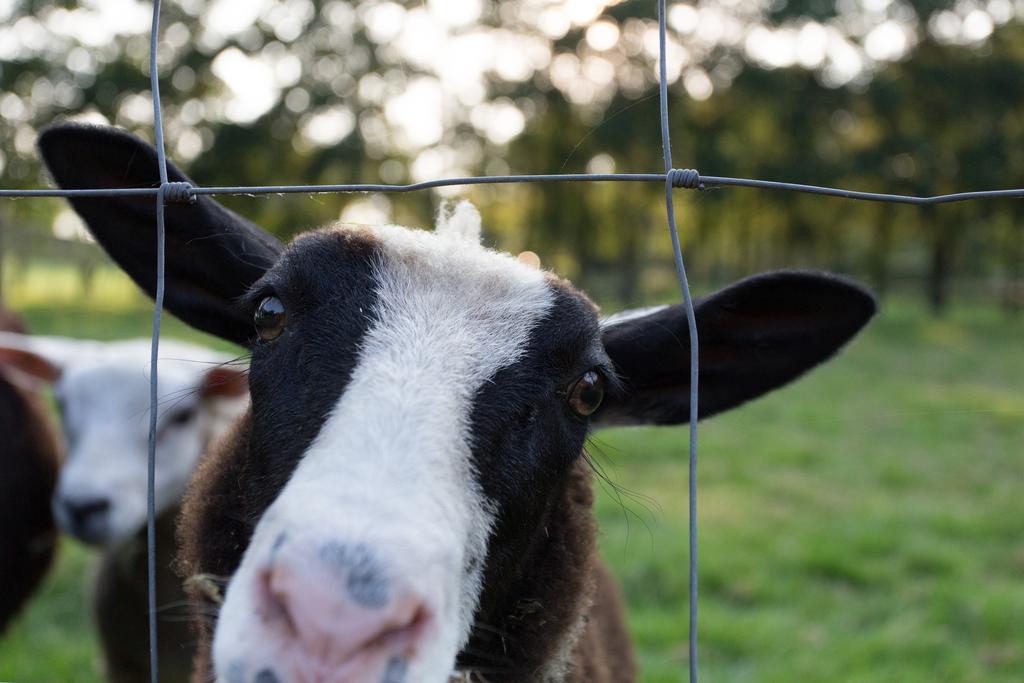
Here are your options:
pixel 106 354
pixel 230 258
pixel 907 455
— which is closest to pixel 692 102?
pixel 907 455

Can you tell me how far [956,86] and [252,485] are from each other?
29667 mm

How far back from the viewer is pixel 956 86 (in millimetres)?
26703

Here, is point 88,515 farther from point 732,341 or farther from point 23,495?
point 732,341

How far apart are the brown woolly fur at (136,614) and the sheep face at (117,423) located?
0.18 m

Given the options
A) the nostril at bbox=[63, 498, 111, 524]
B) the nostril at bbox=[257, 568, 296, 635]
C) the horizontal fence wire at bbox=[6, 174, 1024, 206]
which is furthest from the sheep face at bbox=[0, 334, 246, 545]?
the nostril at bbox=[257, 568, 296, 635]

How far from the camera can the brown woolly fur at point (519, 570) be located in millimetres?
2186

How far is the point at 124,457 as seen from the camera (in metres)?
4.34

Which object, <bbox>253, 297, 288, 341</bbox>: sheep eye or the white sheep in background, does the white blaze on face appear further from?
the white sheep in background

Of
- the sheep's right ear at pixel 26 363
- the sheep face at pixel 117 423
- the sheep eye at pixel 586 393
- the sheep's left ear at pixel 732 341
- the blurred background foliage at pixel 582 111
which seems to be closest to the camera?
the sheep eye at pixel 586 393

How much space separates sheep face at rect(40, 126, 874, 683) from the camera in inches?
54.6

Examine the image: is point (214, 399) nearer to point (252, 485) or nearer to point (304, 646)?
point (252, 485)

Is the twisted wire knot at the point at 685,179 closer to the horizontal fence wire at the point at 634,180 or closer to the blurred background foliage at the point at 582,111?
the horizontal fence wire at the point at 634,180

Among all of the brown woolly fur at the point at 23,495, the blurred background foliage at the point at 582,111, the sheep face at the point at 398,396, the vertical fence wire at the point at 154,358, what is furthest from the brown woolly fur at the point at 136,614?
the blurred background foliage at the point at 582,111

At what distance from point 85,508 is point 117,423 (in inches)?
19.3
